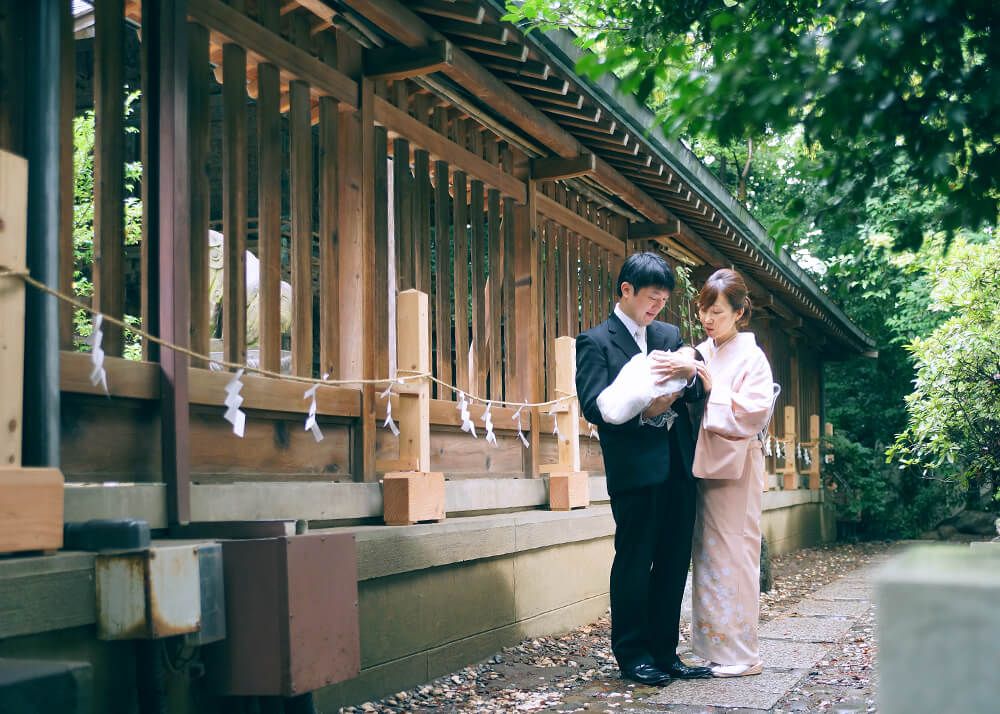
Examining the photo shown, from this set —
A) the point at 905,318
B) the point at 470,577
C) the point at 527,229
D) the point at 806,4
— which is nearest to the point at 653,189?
the point at 527,229

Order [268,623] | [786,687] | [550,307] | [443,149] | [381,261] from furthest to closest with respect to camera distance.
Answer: [550,307], [443,149], [381,261], [786,687], [268,623]

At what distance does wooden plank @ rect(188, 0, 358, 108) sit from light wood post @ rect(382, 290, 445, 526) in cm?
111

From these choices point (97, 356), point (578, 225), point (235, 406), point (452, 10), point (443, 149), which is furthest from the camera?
point (578, 225)

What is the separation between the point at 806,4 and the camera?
3.27m

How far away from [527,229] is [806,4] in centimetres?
442

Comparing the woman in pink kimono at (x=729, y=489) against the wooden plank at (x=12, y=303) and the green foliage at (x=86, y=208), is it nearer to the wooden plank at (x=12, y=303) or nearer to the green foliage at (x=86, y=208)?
the wooden plank at (x=12, y=303)

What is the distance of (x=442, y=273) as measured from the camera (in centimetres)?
652

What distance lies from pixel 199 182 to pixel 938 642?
3452 mm

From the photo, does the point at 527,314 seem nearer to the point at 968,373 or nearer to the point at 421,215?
the point at 421,215

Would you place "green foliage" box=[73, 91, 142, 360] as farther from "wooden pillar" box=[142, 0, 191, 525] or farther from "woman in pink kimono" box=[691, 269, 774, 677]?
"woman in pink kimono" box=[691, 269, 774, 677]

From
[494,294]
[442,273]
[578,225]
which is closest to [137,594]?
[442,273]

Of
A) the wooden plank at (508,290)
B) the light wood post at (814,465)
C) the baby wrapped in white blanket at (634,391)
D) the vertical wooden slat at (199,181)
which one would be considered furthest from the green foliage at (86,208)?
the light wood post at (814,465)

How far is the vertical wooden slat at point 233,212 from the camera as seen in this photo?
4535mm

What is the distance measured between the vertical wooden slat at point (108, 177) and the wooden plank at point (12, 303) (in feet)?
A: 2.48
